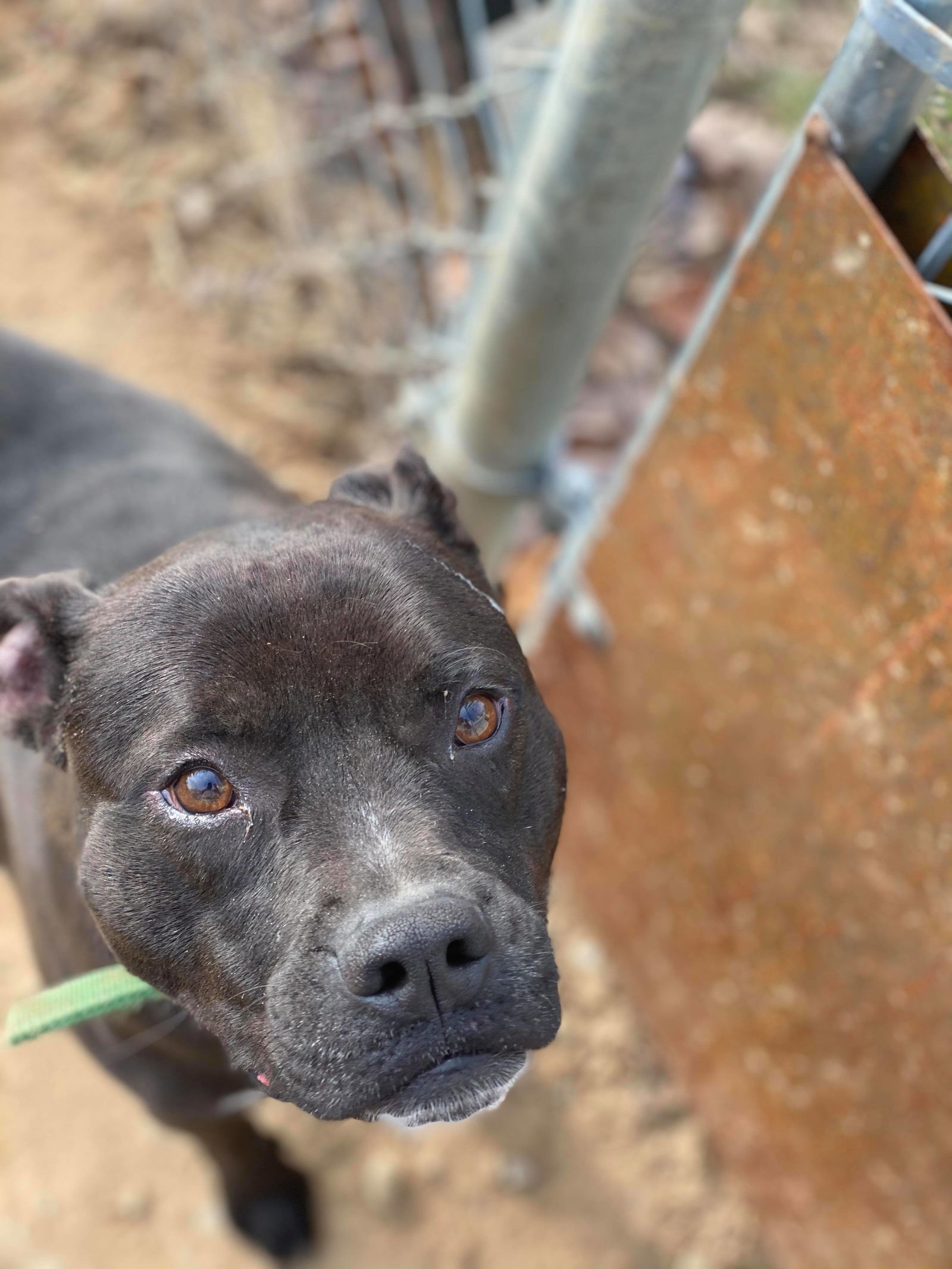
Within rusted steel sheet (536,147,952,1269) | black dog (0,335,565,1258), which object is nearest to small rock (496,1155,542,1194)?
rusted steel sheet (536,147,952,1269)

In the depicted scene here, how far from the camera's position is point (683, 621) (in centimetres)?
315

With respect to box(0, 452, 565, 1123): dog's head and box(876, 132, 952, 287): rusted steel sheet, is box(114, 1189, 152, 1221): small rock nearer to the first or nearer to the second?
box(0, 452, 565, 1123): dog's head

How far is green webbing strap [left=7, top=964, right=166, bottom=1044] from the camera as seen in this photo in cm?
219

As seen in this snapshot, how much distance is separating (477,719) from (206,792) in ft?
1.64

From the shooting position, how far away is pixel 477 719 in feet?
6.86

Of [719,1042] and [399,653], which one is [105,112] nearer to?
[399,653]

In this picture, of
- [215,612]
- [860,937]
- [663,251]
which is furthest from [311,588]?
[663,251]

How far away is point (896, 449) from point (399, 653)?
3.36ft

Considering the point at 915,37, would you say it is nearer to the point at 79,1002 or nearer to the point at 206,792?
the point at 206,792

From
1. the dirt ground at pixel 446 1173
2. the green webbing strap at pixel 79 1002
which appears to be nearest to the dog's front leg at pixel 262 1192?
the dirt ground at pixel 446 1173

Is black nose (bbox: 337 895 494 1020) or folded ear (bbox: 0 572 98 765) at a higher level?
black nose (bbox: 337 895 494 1020)

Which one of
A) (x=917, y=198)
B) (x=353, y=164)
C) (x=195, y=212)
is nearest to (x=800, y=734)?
(x=917, y=198)

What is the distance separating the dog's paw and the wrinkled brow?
2136 millimetres

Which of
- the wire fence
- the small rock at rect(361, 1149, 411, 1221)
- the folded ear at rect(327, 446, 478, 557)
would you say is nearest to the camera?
the folded ear at rect(327, 446, 478, 557)
